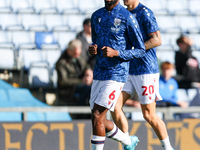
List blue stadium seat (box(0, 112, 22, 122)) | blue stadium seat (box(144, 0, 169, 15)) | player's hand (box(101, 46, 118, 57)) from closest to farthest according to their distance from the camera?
player's hand (box(101, 46, 118, 57)) < blue stadium seat (box(0, 112, 22, 122)) < blue stadium seat (box(144, 0, 169, 15))

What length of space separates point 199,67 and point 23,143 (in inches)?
155

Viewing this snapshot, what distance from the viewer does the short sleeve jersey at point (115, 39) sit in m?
3.89

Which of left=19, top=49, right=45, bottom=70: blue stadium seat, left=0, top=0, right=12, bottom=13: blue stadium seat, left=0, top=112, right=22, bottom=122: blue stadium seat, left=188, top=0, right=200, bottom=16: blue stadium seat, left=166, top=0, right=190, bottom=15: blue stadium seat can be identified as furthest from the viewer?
left=188, top=0, right=200, bottom=16: blue stadium seat

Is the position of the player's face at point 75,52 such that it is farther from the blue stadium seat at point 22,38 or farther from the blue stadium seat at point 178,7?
the blue stadium seat at point 178,7

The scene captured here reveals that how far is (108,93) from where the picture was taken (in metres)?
3.90

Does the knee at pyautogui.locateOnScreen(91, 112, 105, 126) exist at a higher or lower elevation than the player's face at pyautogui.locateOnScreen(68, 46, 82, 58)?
lower

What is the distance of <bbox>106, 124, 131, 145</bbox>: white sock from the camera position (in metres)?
4.14

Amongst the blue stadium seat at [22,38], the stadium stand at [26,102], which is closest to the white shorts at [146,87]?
the stadium stand at [26,102]

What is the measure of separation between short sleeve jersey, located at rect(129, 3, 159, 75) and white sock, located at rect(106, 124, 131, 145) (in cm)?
71

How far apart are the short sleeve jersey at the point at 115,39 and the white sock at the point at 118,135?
0.59 meters

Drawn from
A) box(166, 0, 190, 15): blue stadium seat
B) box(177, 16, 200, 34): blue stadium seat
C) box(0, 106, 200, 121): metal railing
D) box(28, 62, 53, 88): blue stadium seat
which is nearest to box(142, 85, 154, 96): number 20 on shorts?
box(0, 106, 200, 121): metal railing

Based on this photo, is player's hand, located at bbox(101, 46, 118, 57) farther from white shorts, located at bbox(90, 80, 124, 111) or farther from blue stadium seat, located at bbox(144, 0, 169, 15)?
blue stadium seat, located at bbox(144, 0, 169, 15)

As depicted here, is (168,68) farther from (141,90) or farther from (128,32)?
(128,32)

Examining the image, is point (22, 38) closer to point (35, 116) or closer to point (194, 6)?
point (35, 116)
